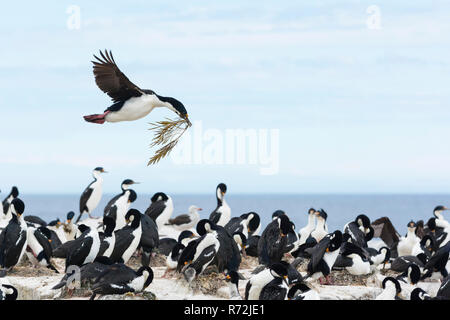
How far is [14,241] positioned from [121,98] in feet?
14.8

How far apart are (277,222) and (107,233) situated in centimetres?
270

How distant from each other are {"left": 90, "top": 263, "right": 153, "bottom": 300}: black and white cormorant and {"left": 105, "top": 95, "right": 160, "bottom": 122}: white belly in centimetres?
241

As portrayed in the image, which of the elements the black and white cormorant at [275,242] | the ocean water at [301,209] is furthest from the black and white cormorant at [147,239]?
the ocean water at [301,209]

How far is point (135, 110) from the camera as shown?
8.91m

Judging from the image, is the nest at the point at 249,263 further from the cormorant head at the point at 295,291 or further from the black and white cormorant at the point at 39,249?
the cormorant head at the point at 295,291

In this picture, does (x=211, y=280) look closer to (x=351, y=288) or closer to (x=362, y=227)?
(x=351, y=288)

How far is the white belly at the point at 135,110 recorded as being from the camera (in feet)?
29.2

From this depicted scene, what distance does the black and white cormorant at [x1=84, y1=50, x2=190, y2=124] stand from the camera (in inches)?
350

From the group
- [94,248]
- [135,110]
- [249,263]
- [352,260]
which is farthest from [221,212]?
[135,110]

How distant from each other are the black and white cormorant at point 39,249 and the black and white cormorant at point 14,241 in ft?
0.85

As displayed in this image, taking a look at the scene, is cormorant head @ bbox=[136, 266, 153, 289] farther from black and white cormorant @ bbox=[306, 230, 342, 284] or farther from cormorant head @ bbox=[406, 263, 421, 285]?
cormorant head @ bbox=[406, 263, 421, 285]

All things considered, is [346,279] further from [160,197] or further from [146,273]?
[160,197]

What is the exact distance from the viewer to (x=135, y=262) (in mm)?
13352

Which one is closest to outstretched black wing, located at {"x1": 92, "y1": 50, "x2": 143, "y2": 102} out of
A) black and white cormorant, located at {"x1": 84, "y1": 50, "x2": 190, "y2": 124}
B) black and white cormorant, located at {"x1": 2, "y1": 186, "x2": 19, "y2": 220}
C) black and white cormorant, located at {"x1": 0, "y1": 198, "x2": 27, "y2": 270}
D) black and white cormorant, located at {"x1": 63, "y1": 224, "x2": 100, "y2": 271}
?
black and white cormorant, located at {"x1": 84, "y1": 50, "x2": 190, "y2": 124}
